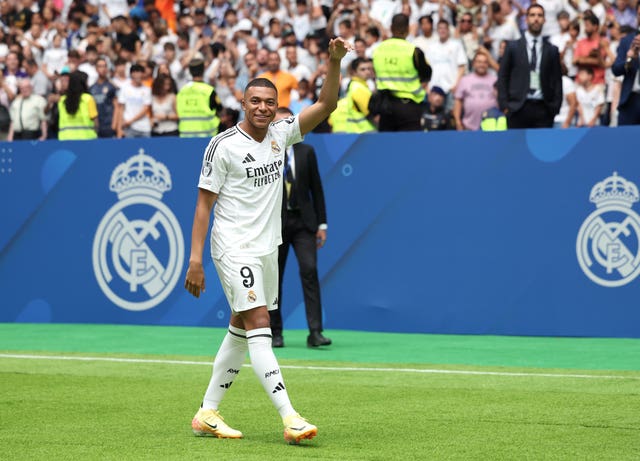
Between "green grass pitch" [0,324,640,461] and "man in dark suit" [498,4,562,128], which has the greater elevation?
"man in dark suit" [498,4,562,128]

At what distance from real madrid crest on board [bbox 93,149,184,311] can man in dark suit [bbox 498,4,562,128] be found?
4461mm

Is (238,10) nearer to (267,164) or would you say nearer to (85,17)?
(85,17)

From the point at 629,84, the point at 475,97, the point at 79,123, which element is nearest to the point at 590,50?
the point at 475,97

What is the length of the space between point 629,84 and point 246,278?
332 inches

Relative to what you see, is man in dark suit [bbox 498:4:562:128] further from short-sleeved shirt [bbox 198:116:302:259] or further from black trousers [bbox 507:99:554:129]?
short-sleeved shirt [bbox 198:116:302:259]

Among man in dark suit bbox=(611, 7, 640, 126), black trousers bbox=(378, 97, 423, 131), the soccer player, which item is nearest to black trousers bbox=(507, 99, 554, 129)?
man in dark suit bbox=(611, 7, 640, 126)

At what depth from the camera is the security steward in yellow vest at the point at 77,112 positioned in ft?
61.2

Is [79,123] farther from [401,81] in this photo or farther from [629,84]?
[629,84]

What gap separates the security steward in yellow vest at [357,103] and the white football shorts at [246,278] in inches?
345

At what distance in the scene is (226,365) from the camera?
8.41 metres

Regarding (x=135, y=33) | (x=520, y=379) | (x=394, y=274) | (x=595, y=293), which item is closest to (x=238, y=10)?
(x=135, y=33)

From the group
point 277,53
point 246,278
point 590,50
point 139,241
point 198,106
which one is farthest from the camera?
point 277,53

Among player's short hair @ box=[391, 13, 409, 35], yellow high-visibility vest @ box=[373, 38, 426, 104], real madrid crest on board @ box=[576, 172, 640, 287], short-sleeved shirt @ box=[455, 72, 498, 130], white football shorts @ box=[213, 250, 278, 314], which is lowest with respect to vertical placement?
real madrid crest on board @ box=[576, 172, 640, 287]

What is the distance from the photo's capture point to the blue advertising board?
14086 mm
